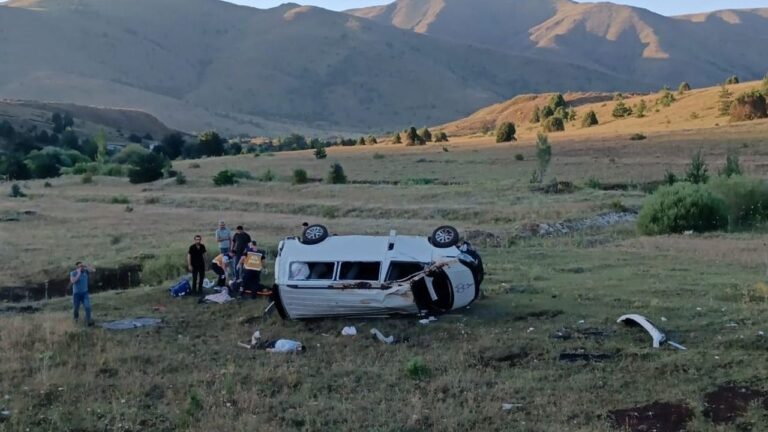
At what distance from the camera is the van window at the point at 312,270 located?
15.8 meters

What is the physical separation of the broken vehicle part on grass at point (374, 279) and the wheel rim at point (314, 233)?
13.1 inches

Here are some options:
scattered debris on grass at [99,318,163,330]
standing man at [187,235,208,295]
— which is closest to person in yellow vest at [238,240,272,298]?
standing man at [187,235,208,295]

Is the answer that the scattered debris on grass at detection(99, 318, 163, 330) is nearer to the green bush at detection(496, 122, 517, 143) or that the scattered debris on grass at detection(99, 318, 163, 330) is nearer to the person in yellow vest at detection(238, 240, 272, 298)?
the person in yellow vest at detection(238, 240, 272, 298)

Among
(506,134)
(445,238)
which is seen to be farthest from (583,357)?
(506,134)

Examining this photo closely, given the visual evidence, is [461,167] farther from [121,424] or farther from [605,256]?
[121,424]

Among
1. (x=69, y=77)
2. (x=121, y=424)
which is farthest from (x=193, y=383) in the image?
(x=69, y=77)

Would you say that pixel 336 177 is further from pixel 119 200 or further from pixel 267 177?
pixel 119 200

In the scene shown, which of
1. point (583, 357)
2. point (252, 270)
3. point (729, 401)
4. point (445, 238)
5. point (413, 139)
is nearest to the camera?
point (729, 401)

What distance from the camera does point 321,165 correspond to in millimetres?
64250

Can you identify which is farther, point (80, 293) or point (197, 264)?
point (197, 264)

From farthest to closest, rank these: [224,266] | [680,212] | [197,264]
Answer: [680,212], [224,266], [197,264]

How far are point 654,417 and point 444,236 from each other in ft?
22.9

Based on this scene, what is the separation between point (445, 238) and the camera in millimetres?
16516

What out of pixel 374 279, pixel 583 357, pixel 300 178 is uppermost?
pixel 374 279
